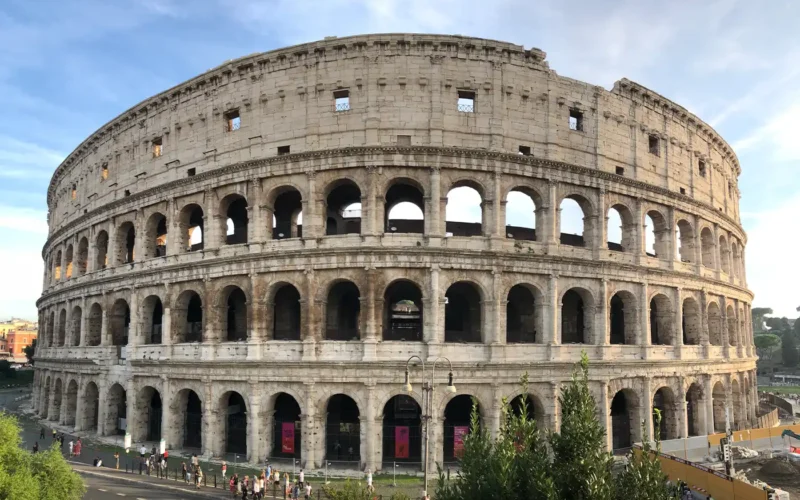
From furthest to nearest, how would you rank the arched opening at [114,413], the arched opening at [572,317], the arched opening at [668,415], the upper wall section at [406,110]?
the arched opening at [114,413], the arched opening at [572,317], the arched opening at [668,415], the upper wall section at [406,110]

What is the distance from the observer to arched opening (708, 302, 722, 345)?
35.1 m

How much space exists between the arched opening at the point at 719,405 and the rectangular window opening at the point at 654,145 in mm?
14473

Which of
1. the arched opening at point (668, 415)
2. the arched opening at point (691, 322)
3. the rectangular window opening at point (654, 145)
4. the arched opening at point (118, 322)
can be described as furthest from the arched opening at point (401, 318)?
the arched opening at point (118, 322)

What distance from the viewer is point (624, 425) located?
98.2ft

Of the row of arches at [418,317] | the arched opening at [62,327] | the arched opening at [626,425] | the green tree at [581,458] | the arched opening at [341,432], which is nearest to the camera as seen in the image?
the green tree at [581,458]

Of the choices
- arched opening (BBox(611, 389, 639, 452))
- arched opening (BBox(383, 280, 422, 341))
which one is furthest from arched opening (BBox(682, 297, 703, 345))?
arched opening (BBox(383, 280, 422, 341))

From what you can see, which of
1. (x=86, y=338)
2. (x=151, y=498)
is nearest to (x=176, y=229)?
(x=86, y=338)

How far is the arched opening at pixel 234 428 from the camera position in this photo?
92.8ft

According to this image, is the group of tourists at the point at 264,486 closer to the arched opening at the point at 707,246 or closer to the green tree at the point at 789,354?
the arched opening at the point at 707,246

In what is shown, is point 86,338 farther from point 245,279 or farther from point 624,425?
point 624,425

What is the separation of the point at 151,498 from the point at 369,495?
11.1m

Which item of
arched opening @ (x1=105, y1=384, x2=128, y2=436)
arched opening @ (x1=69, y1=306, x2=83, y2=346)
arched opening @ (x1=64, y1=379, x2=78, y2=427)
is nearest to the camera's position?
arched opening @ (x1=105, y1=384, x2=128, y2=436)

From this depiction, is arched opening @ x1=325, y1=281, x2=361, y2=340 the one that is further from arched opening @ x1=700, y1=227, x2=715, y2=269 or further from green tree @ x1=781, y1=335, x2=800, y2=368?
green tree @ x1=781, y1=335, x2=800, y2=368

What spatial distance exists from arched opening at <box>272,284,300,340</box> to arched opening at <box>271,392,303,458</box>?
320 cm
